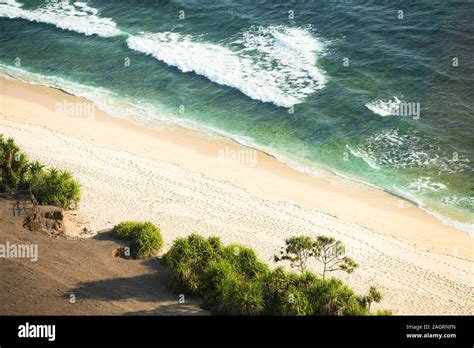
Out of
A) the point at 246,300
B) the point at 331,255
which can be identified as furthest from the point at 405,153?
the point at 246,300

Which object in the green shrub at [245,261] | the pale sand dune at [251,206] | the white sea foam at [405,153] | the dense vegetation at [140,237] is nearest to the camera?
the green shrub at [245,261]

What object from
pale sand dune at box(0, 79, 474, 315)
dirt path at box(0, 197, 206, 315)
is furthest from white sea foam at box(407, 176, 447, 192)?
dirt path at box(0, 197, 206, 315)

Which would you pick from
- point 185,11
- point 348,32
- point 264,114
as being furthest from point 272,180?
point 185,11

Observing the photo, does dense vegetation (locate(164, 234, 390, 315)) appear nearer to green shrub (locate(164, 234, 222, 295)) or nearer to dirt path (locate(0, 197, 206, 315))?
green shrub (locate(164, 234, 222, 295))

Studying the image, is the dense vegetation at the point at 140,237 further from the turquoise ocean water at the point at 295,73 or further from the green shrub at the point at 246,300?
the turquoise ocean water at the point at 295,73

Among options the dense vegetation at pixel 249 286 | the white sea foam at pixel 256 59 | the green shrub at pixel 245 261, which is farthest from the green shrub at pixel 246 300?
the white sea foam at pixel 256 59
